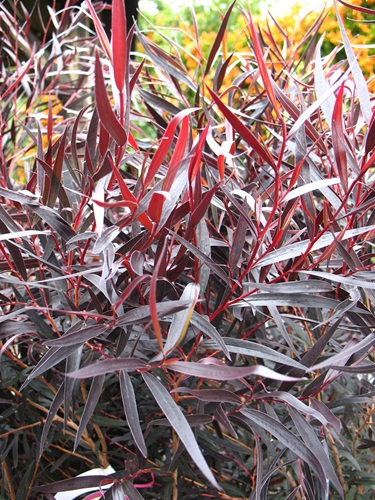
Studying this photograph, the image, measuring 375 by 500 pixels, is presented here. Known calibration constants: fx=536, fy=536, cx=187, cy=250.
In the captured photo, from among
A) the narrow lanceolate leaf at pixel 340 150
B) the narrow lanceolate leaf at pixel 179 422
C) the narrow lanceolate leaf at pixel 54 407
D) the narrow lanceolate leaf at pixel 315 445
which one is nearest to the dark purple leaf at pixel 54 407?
the narrow lanceolate leaf at pixel 54 407

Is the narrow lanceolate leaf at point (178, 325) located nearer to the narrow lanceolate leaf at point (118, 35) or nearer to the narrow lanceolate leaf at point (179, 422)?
the narrow lanceolate leaf at point (179, 422)

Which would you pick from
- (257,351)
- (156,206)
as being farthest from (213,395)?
(156,206)

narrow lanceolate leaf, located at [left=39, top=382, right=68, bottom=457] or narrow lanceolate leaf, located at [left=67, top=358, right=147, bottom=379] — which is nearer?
narrow lanceolate leaf, located at [left=67, top=358, right=147, bottom=379]

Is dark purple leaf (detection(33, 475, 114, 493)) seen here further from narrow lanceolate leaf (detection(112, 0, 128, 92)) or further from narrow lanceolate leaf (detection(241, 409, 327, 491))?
narrow lanceolate leaf (detection(112, 0, 128, 92))

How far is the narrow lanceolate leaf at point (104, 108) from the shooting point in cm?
39

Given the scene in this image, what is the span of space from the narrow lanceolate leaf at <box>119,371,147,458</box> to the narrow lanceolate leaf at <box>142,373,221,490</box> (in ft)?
0.09

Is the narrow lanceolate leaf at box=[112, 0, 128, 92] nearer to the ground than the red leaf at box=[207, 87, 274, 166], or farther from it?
farther from it

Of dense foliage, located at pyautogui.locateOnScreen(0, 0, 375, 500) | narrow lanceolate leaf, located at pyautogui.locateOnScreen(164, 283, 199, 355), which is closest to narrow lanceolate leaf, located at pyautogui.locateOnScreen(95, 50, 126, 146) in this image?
dense foliage, located at pyautogui.locateOnScreen(0, 0, 375, 500)

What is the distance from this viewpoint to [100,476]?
554mm

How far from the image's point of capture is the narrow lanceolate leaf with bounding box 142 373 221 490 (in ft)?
1.18

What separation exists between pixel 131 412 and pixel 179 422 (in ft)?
0.22

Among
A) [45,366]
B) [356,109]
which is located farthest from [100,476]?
[356,109]

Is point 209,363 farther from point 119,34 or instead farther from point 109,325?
point 119,34

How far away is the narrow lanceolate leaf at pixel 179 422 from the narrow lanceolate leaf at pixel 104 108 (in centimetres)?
20
